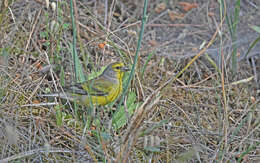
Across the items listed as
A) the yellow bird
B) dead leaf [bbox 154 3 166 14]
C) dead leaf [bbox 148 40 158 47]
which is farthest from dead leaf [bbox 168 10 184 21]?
the yellow bird

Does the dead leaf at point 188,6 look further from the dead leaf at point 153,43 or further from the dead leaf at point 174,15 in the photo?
the dead leaf at point 153,43

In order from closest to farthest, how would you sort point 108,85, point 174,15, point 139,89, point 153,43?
1. point 139,89
2. point 108,85
3. point 153,43
4. point 174,15

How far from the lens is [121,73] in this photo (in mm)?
4156

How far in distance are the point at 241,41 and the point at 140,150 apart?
9.30ft

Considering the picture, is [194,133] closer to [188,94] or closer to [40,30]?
[188,94]

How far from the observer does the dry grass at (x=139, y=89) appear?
2.74m

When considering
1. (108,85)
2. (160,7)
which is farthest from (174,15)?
(108,85)

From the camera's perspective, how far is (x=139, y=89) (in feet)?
12.9

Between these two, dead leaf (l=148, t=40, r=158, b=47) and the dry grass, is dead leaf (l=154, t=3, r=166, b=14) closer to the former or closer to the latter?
the dry grass

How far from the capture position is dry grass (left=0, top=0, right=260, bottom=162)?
8.98 feet

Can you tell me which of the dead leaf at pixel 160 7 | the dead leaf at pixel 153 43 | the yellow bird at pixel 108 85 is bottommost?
the yellow bird at pixel 108 85

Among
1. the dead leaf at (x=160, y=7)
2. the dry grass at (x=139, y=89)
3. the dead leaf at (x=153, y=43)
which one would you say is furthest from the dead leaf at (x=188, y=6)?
the dead leaf at (x=153, y=43)

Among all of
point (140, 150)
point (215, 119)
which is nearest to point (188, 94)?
point (215, 119)

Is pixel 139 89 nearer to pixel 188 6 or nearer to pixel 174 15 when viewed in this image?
pixel 174 15
